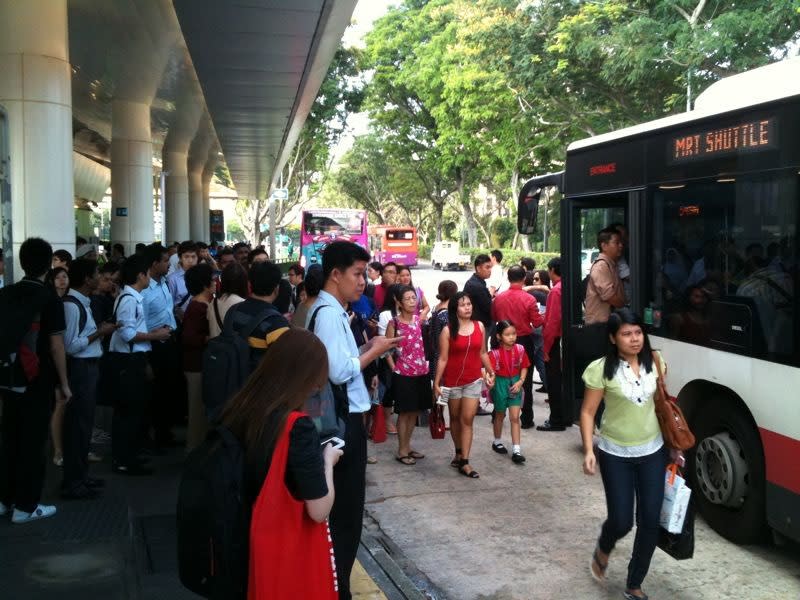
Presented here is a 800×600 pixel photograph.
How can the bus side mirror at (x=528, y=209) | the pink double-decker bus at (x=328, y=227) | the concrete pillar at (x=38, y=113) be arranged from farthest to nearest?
the pink double-decker bus at (x=328, y=227)
the concrete pillar at (x=38, y=113)
the bus side mirror at (x=528, y=209)

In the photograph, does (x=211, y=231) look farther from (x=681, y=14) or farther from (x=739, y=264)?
(x=739, y=264)

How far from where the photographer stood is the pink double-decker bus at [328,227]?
114 feet

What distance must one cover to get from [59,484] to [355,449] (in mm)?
3583

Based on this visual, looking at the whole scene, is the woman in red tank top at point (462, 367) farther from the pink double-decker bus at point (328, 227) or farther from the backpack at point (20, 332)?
the pink double-decker bus at point (328, 227)

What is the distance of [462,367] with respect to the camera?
24.6ft

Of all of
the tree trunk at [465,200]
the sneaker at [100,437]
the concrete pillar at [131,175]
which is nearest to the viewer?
the sneaker at [100,437]

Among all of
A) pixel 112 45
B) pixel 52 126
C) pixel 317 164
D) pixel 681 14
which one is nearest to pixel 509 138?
pixel 317 164

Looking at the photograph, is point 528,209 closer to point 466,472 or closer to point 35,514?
point 466,472

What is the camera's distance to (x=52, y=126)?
11.1 m

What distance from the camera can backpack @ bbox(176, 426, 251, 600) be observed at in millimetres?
2504

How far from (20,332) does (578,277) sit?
203 inches

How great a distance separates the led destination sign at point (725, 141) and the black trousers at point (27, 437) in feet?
15.6

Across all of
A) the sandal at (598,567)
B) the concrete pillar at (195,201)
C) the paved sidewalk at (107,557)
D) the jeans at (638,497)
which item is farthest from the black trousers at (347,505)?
the concrete pillar at (195,201)

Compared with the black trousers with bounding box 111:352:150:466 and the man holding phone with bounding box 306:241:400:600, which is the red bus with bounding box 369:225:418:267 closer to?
the black trousers with bounding box 111:352:150:466
